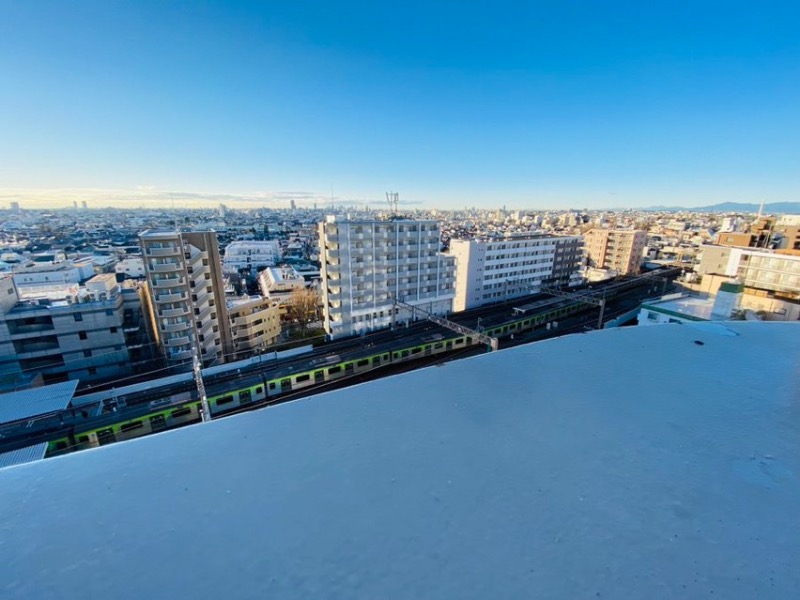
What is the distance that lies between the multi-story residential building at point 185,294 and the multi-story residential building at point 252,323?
68cm

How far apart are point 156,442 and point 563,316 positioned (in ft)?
94.5

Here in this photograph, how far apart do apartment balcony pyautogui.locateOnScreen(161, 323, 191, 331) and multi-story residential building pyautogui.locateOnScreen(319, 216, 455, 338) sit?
287 inches

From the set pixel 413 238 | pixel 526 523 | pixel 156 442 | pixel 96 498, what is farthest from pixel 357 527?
pixel 413 238

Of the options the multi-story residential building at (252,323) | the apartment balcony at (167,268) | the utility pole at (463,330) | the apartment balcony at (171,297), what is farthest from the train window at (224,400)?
the utility pole at (463,330)

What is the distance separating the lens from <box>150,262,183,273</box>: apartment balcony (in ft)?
52.6

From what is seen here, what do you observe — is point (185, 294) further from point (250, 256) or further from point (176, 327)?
point (250, 256)

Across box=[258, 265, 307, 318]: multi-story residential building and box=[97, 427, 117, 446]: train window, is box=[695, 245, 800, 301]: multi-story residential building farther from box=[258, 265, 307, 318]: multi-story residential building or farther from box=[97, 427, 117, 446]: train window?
box=[97, 427, 117, 446]: train window

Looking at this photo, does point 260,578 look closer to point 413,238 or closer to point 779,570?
point 779,570

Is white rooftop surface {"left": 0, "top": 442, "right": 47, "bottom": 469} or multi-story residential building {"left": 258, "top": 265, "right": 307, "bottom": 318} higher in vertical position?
multi-story residential building {"left": 258, "top": 265, "right": 307, "bottom": 318}

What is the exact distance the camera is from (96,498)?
1.73m

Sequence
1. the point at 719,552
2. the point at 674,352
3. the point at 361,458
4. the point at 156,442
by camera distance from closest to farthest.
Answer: the point at 719,552, the point at 361,458, the point at 156,442, the point at 674,352

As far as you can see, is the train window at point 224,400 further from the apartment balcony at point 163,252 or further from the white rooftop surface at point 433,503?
the white rooftop surface at point 433,503

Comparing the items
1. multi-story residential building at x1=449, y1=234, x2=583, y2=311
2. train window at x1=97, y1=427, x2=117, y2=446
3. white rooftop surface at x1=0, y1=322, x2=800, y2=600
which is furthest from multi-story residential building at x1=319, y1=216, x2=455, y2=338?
white rooftop surface at x1=0, y1=322, x2=800, y2=600

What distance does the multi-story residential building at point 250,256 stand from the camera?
43281 millimetres
